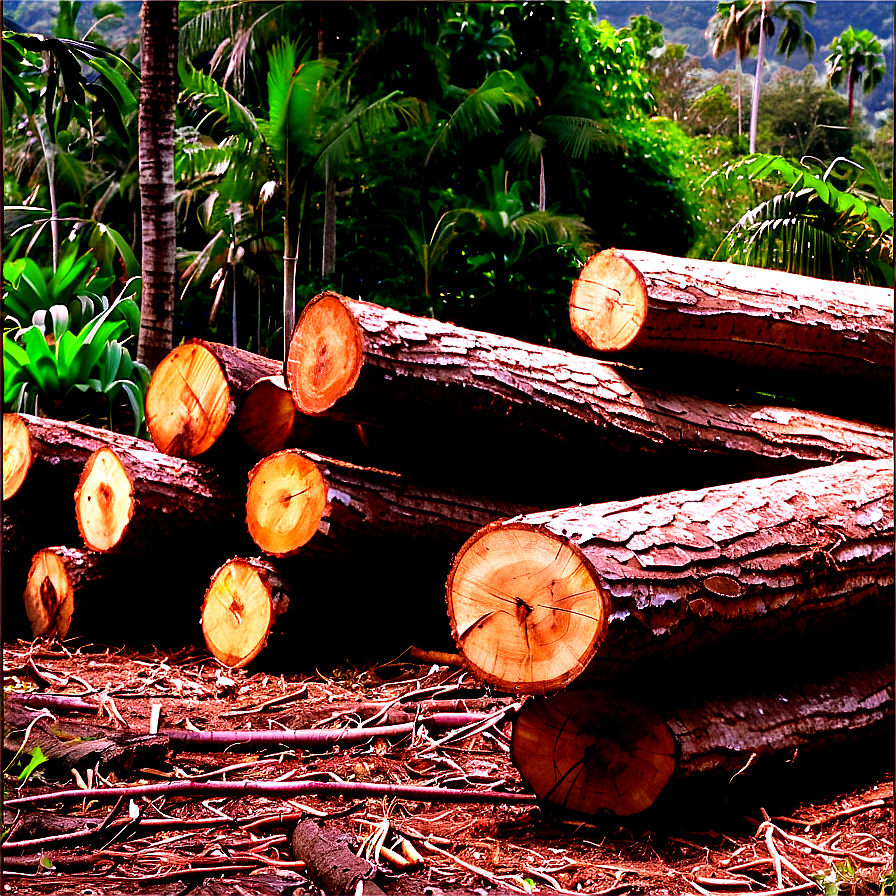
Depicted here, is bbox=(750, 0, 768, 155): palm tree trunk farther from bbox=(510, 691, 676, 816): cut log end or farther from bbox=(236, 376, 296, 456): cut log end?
bbox=(510, 691, 676, 816): cut log end

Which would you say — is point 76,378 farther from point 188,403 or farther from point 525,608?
point 525,608

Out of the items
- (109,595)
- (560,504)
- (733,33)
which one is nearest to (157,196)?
(109,595)

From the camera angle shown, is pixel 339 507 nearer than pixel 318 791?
No

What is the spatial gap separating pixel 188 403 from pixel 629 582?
8.95 feet

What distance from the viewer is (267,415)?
13.9ft

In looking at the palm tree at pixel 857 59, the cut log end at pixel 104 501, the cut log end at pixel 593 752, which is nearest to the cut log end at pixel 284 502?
the cut log end at pixel 104 501

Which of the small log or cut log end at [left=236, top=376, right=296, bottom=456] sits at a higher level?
cut log end at [left=236, top=376, right=296, bottom=456]

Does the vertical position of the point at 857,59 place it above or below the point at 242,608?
above

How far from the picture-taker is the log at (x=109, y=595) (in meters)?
4.44

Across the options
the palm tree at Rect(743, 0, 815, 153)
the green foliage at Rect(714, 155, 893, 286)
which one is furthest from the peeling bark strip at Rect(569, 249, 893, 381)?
the palm tree at Rect(743, 0, 815, 153)

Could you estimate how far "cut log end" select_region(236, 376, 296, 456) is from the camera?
418 centimetres

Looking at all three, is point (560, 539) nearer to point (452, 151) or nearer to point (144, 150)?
point (144, 150)

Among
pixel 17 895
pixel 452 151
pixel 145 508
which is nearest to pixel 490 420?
pixel 145 508

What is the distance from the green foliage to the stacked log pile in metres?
3.06
